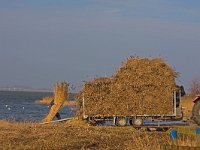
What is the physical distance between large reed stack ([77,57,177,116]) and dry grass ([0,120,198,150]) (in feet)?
7.12

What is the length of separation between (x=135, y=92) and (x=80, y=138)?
7.01 m

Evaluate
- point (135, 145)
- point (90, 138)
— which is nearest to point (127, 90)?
point (90, 138)

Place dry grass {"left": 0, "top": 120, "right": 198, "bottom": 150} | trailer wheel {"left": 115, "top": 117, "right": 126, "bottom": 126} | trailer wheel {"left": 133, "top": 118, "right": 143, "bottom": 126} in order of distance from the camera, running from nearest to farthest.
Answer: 1. dry grass {"left": 0, "top": 120, "right": 198, "bottom": 150}
2. trailer wheel {"left": 133, "top": 118, "right": 143, "bottom": 126}
3. trailer wheel {"left": 115, "top": 117, "right": 126, "bottom": 126}

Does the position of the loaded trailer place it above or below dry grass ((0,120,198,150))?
above

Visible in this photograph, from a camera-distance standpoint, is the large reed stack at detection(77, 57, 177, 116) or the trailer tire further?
the trailer tire

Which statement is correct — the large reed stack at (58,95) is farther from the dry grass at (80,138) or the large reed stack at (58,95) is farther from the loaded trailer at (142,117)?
the dry grass at (80,138)

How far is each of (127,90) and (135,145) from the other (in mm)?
9633

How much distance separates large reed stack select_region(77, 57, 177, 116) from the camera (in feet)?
88.4

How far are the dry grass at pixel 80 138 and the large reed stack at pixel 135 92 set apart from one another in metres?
2.17

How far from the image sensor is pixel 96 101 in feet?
89.2

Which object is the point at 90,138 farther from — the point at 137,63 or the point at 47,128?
the point at 137,63

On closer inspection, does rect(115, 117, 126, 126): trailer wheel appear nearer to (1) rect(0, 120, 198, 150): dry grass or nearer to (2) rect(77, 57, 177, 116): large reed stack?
(2) rect(77, 57, 177, 116): large reed stack

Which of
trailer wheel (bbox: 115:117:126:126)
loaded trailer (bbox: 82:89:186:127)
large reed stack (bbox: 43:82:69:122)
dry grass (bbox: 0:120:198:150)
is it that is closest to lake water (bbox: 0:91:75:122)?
large reed stack (bbox: 43:82:69:122)

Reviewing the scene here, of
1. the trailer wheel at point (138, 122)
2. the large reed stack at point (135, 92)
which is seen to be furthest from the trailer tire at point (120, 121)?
the trailer wheel at point (138, 122)
